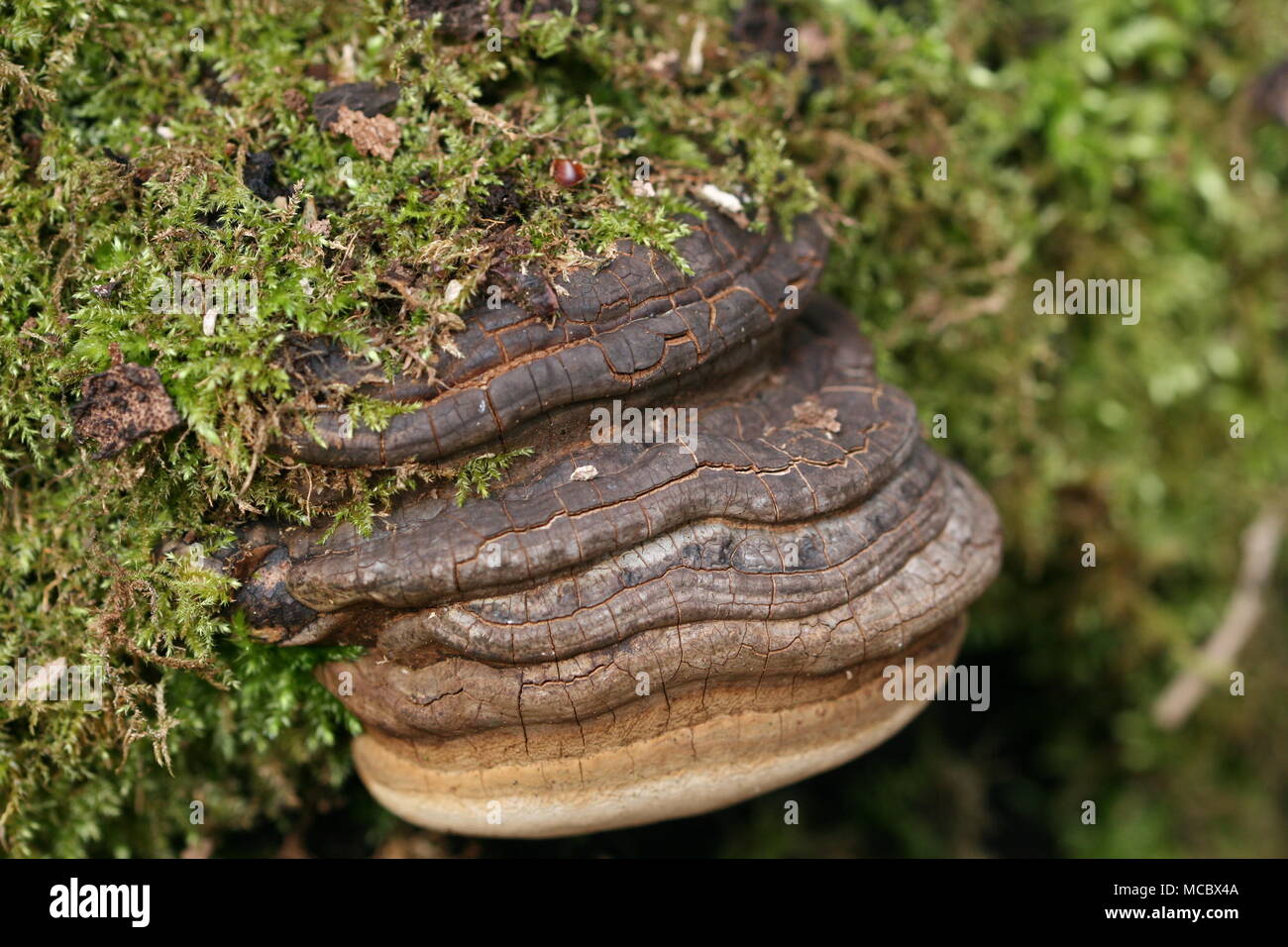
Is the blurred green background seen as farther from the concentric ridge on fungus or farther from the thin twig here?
the concentric ridge on fungus

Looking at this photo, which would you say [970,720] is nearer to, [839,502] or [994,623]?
[994,623]

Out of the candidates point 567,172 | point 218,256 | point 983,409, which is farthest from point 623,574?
point 983,409

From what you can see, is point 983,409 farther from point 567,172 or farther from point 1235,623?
point 567,172

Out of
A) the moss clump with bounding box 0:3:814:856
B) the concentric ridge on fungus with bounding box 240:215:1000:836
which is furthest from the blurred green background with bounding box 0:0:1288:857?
the concentric ridge on fungus with bounding box 240:215:1000:836

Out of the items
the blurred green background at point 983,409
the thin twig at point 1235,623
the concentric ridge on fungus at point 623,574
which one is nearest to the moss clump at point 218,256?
the blurred green background at point 983,409

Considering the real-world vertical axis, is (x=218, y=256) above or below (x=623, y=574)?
above

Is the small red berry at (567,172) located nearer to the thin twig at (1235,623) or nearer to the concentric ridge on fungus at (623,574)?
the concentric ridge on fungus at (623,574)

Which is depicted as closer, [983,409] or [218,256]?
[218,256]
